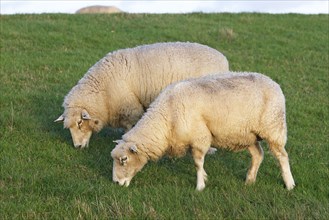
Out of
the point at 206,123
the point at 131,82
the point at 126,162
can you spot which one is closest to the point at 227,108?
the point at 206,123

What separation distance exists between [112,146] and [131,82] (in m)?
1.10

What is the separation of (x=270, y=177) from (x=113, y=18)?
14.8 metres

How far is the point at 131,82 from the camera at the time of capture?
903 cm

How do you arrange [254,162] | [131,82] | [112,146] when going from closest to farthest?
[254,162]
[112,146]
[131,82]

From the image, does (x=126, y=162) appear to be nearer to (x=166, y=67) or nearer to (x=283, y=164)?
(x=283, y=164)

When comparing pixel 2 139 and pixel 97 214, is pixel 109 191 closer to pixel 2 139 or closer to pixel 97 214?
pixel 97 214

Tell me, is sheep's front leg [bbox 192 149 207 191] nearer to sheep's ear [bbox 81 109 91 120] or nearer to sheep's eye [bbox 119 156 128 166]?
sheep's eye [bbox 119 156 128 166]

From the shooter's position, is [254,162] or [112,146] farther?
[112,146]

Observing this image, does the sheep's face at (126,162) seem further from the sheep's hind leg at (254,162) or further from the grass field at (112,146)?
the sheep's hind leg at (254,162)

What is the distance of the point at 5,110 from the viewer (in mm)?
9844

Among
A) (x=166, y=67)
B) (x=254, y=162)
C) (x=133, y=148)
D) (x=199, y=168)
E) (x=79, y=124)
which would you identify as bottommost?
(x=79, y=124)

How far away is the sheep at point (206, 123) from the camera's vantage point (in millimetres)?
6789

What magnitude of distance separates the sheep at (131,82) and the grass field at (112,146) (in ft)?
1.44

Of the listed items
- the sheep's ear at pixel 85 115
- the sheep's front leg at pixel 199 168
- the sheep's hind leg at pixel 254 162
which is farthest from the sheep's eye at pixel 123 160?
the sheep's ear at pixel 85 115
